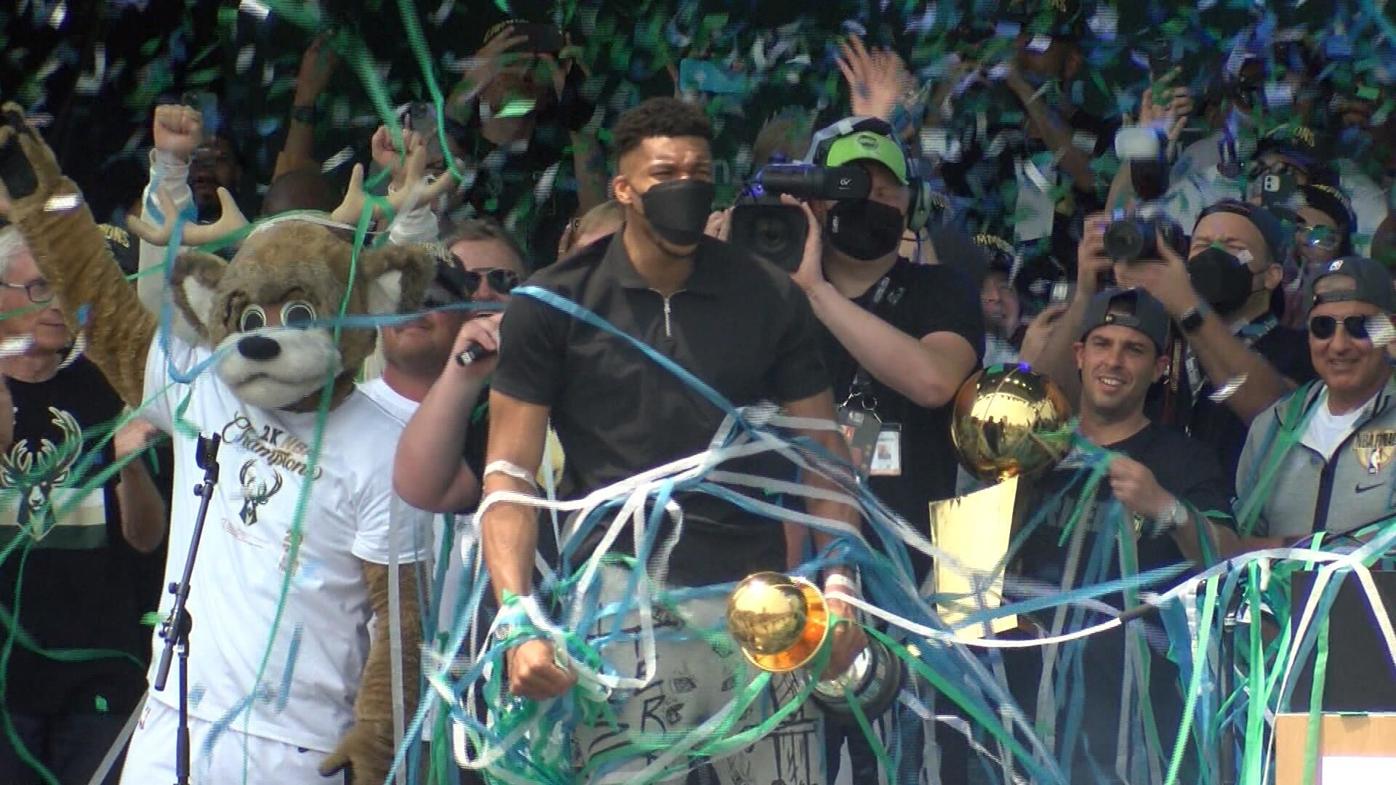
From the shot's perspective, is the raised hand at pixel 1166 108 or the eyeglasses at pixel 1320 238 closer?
the eyeglasses at pixel 1320 238

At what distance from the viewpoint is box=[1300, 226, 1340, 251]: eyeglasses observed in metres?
5.54

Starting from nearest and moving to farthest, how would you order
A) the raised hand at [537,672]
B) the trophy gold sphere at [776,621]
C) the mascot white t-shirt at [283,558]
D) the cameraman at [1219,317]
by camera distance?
the trophy gold sphere at [776,621], the raised hand at [537,672], the mascot white t-shirt at [283,558], the cameraman at [1219,317]

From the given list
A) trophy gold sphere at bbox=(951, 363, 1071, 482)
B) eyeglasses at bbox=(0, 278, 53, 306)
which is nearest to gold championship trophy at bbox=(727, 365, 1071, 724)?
trophy gold sphere at bbox=(951, 363, 1071, 482)

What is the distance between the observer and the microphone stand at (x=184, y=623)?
14.4ft

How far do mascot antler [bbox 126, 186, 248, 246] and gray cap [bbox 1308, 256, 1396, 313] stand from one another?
249cm

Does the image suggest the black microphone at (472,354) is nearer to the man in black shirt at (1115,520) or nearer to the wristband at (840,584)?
the wristband at (840,584)

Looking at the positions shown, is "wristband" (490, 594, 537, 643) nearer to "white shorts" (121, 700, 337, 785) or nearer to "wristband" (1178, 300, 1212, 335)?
"white shorts" (121, 700, 337, 785)

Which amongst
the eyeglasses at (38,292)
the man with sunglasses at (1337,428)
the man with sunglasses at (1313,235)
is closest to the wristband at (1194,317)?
the man with sunglasses at (1337,428)

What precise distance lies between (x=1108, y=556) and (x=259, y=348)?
1.85 metres

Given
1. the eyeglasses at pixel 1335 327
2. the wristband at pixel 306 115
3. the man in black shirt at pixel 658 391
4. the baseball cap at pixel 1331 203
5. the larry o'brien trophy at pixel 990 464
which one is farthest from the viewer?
the wristband at pixel 306 115

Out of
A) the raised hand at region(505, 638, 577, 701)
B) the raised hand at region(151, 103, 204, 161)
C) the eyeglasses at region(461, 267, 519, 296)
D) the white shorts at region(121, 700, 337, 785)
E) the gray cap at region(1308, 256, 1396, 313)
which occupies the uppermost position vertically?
the raised hand at region(151, 103, 204, 161)

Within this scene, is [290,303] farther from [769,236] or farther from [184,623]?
[769,236]

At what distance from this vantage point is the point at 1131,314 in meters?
5.03

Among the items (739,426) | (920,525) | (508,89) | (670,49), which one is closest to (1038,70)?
(670,49)
